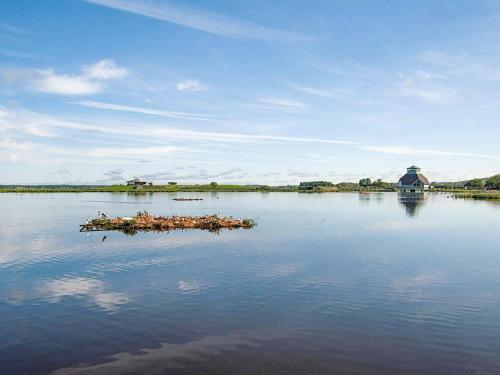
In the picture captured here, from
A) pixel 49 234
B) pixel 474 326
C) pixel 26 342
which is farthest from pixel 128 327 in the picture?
pixel 49 234

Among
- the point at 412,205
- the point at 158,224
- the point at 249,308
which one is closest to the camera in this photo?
the point at 249,308

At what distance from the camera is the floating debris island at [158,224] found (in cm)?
5391

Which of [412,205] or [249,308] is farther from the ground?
[412,205]

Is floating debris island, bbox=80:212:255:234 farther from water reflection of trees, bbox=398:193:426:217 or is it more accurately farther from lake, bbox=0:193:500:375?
water reflection of trees, bbox=398:193:426:217

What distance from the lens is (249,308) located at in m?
21.1

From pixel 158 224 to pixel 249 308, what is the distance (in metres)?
35.7

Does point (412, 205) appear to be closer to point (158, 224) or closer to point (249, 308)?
point (158, 224)

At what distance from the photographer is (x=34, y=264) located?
31859 mm

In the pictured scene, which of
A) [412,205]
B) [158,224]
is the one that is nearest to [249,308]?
[158,224]

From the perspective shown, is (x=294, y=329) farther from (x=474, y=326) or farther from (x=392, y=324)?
(x=474, y=326)

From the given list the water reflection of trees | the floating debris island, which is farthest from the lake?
the water reflection of trees

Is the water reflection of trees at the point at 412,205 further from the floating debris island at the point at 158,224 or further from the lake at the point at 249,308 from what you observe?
the lake at the point at 249,308

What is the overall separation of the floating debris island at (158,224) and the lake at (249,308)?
12.5 m

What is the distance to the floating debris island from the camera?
177 feet
